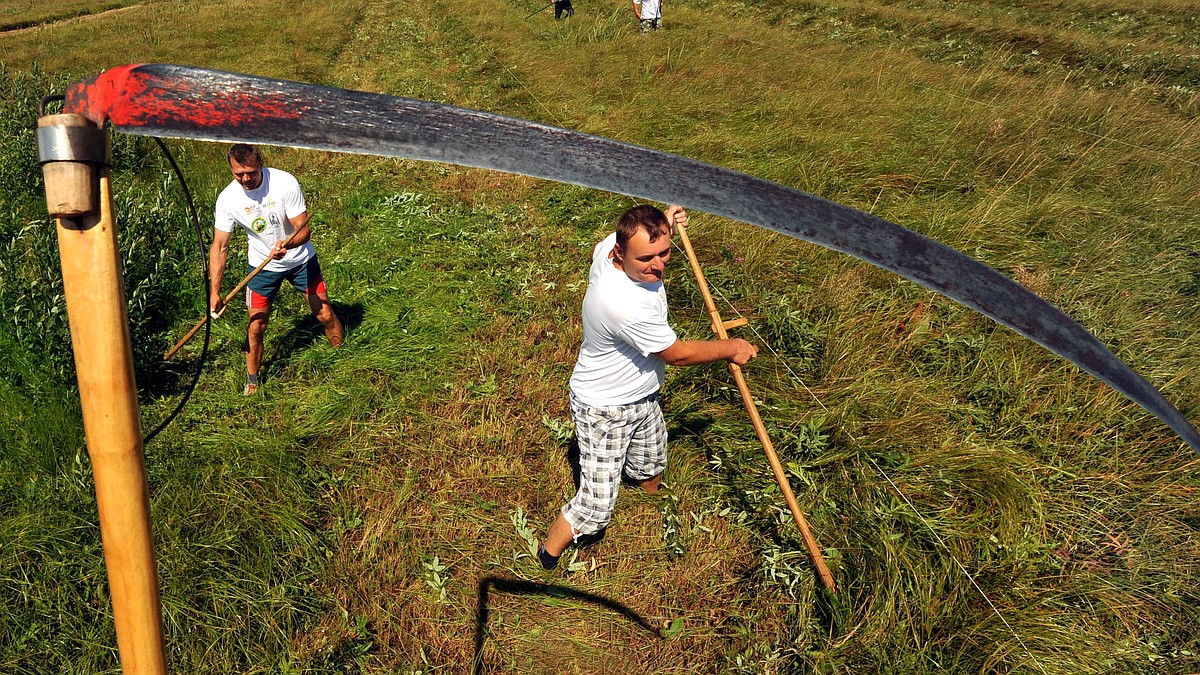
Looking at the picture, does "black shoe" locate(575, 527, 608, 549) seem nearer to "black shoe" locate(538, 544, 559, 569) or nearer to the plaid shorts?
"black shoe" locate(538, 544, 559, 569)

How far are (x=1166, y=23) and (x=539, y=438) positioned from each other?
19.5m

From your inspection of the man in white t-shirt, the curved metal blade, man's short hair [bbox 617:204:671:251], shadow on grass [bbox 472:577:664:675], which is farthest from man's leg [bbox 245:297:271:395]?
the curved metal blade

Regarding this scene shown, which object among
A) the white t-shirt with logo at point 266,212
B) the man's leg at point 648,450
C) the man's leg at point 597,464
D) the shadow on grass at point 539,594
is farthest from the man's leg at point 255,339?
the man's leg at point 648,450

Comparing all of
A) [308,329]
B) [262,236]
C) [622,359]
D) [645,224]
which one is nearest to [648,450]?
[622,359]

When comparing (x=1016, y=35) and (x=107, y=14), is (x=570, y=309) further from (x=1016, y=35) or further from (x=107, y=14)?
(x=107, y=14)

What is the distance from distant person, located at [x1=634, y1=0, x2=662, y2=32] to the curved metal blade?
47.1ft

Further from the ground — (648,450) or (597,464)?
(597,464)

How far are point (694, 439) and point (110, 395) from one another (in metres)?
3.58

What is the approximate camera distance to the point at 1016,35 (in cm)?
1473

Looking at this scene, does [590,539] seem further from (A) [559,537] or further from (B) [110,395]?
(B) [110,395]

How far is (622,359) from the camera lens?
126 inches

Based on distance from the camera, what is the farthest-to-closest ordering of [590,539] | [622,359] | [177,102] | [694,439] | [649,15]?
1. [649,15]
2. [694,439]
3. [590,539]
4. [622,359]
5. [177,102]

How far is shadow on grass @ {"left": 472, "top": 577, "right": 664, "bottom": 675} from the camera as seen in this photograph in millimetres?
3422

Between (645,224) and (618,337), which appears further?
(618,337)
